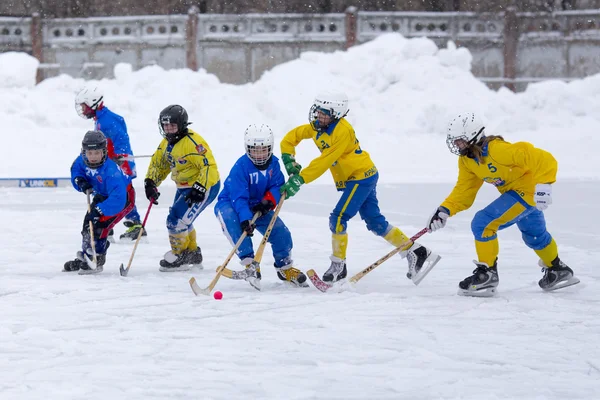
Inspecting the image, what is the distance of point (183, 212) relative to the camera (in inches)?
299

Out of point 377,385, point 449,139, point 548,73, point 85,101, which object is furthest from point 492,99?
point 377,385

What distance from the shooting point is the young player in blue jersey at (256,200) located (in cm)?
659

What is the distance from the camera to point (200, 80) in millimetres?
20188

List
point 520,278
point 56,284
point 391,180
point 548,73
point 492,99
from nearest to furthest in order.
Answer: point 56,284 < point 520,278 < point 391,180 < point 492,99 < point 548,73

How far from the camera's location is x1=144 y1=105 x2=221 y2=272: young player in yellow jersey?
24.4ft

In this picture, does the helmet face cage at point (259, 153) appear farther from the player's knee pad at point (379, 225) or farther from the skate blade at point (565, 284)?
the skate blade at point (565, 284)

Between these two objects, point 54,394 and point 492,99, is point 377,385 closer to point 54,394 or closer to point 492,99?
point 54,394

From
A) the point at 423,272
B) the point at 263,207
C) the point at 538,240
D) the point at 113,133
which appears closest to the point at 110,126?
the point at 113,133

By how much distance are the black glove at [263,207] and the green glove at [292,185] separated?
130mm

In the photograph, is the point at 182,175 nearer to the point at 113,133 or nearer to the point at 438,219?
the point at 113,133

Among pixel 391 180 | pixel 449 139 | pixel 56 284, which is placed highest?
pixel 449 139

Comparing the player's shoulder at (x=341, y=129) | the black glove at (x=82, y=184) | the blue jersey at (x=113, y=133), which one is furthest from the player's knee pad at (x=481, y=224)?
the blue jersey at (x=113, y=133)

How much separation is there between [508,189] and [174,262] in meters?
2.81

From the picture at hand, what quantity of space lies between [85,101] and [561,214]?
222 inches
